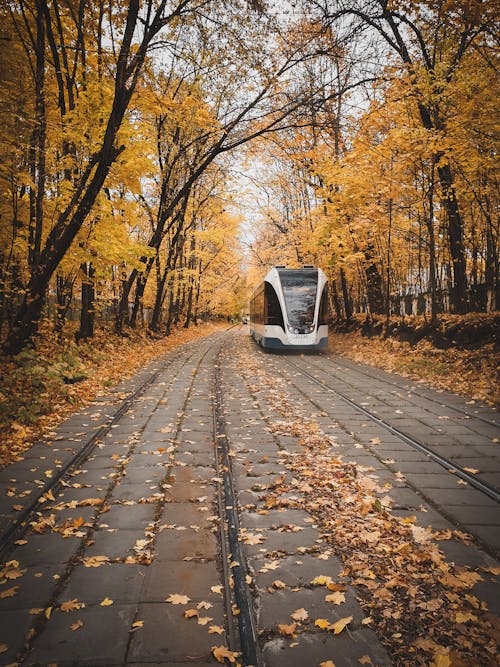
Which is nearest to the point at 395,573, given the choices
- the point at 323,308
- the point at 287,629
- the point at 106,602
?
the point at 287,629

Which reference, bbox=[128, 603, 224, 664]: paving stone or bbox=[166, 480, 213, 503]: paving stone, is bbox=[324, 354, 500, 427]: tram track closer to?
bbox=[166, 480, 213, 503]: paving stone

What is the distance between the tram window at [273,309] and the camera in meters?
15.5

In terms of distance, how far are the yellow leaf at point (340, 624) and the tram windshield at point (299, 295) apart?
13234mm

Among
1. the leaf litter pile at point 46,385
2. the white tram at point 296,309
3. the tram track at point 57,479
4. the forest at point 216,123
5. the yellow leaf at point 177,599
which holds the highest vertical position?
the forest at point 216,123

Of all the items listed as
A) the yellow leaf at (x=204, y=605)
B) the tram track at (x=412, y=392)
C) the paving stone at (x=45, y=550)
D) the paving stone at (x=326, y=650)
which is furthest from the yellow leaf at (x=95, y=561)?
the tram track at (x=412, y=392)

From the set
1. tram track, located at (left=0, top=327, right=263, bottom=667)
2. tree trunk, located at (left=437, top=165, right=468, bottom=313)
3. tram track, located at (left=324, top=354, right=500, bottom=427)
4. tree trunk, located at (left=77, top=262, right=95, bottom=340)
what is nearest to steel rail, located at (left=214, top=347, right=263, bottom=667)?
tram track, located at (left=0, top=327, right=263, bottom=667)

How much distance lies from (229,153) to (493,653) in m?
18.7

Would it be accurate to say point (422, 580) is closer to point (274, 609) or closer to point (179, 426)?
point (274, 609)

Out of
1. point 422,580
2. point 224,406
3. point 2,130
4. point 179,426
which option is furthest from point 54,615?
point 2,130

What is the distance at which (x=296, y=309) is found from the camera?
603 inches

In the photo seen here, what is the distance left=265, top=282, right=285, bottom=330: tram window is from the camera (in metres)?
15.5

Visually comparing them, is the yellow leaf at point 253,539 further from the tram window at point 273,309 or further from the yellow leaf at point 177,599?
the tram window at point 273,309

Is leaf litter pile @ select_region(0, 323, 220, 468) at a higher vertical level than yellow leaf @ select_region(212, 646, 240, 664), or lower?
higher

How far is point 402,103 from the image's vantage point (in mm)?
11242
